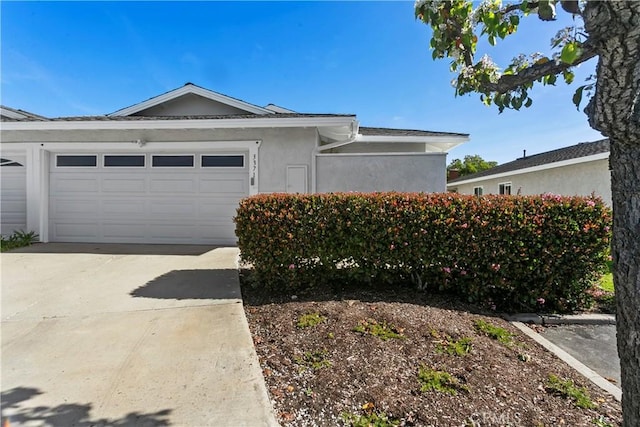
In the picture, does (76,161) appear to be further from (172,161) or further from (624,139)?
(624,139)

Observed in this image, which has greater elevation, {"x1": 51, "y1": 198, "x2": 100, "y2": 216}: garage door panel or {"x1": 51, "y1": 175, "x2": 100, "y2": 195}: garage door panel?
{"x1": 51, "y1": 175, "x2": 100, "y2": 195}: garage door panel

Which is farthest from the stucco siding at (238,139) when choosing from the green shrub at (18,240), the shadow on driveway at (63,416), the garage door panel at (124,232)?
the shadow on driveway at (63,416)

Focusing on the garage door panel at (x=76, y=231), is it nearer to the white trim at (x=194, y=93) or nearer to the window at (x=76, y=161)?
the window at (x=76, y=161)

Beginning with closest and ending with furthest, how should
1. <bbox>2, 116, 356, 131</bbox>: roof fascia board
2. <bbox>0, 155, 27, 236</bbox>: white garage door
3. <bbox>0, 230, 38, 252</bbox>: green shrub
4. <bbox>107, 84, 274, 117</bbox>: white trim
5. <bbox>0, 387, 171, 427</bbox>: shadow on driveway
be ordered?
1. <bbox>0, 387, 171, 427</bbox>: shadow on driveway
2. <bbox>2, 116, 356, 131</bbox>: roof fascia board
3. <bbox>0, 230, 38, 252</bbox>: green shrub
4. <bbox>0, 155, 27, 236</bbox>: white garage door
5. <bbox>107, 84, 274, 117</bbox>: white trim

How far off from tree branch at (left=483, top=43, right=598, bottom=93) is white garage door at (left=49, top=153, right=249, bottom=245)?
22.9 feet

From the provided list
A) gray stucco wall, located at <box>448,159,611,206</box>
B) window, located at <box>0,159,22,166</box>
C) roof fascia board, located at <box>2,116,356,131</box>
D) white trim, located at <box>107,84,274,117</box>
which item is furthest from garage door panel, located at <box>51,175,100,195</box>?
gray stucco wall, located at <box>448,159,611,206</box>

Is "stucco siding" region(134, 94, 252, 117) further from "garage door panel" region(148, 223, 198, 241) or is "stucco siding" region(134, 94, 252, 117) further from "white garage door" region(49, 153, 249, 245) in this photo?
"garage door panel" region(148, 223, 198, 241)

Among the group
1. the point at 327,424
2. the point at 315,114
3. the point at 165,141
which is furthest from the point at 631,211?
the point at 165,141

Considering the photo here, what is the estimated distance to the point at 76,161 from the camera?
27.8 ft

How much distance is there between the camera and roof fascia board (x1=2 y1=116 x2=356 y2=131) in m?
7.31

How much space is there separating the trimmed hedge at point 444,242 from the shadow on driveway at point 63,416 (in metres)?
2.56

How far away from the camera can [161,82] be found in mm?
11258

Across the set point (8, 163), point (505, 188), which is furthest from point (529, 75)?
point (505, 188)

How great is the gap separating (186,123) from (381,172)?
514 centimetres
